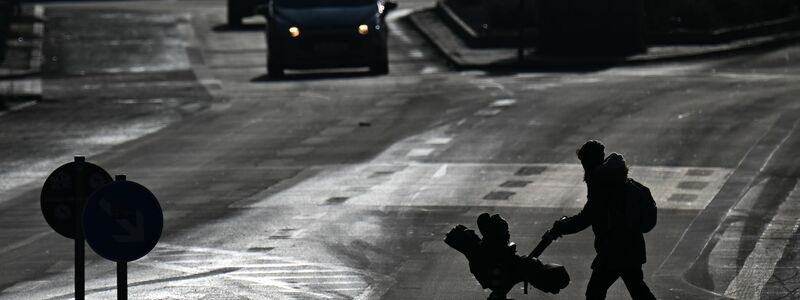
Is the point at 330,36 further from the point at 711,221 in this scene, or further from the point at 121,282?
the point at 121,282

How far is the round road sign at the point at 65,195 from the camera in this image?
1297 centimetres

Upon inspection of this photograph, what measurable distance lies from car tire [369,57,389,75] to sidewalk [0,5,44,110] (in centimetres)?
664

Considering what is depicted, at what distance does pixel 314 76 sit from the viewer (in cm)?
3981

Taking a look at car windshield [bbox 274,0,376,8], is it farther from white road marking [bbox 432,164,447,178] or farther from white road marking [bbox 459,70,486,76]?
white road marking [bbox 432,164,447,178]

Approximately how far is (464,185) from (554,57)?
61.0ft

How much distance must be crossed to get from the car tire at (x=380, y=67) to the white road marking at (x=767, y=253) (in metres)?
17.1

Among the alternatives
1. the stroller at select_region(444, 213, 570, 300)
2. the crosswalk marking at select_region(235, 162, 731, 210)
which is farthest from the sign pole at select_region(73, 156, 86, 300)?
the crosswalk marking at select_region(235, 162, 731, 210)

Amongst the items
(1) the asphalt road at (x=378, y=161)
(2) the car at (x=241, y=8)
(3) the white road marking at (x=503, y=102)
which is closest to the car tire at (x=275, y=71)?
(1) the asphalt road at (x=378, y=161)

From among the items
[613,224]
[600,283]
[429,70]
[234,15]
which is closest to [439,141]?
[429,70]

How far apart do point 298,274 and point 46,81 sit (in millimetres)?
23897

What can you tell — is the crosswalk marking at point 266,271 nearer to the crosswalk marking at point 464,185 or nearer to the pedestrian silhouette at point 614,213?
the pedestrian silhouette at point 614,213

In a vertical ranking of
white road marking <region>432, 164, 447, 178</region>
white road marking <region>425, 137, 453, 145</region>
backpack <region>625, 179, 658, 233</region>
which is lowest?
white road marking <region>425, 137, 453, 145</region>

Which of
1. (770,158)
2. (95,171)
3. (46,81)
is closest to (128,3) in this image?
(46,81)

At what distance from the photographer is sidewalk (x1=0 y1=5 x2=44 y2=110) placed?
3659cm
